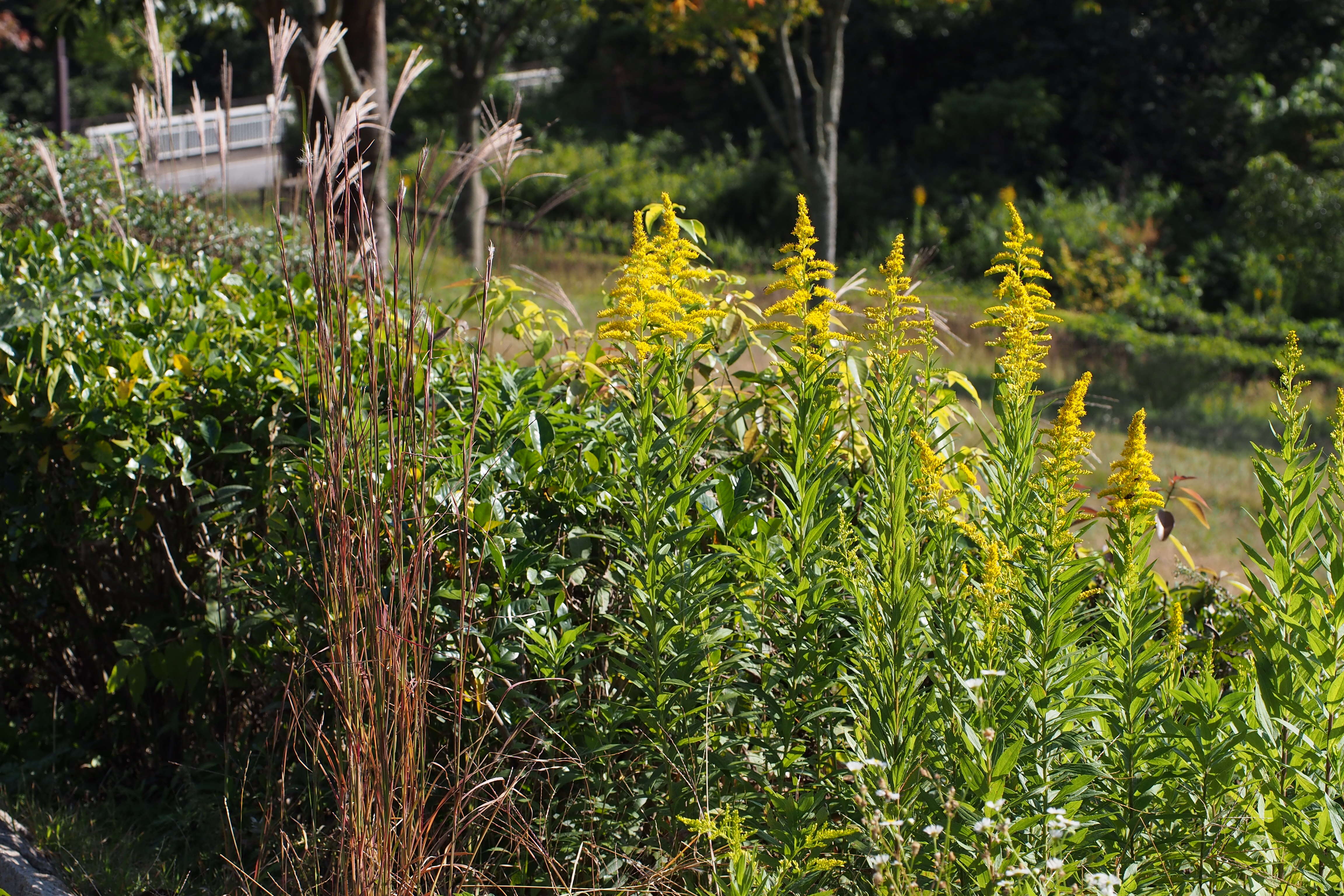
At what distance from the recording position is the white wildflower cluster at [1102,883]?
1.59 meters

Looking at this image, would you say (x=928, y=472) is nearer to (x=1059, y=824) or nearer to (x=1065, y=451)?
(x=1065, y=451)

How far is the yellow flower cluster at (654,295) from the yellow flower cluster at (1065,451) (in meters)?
0.73

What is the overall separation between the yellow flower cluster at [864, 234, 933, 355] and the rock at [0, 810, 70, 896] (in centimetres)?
222

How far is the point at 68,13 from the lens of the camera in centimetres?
717

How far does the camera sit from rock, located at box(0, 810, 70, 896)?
2.52 m

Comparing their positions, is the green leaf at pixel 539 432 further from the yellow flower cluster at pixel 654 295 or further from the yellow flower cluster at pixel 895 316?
the yellow flower cluster at pixel 895 316

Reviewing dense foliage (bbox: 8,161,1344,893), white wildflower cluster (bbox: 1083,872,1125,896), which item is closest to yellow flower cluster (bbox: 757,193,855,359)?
dense foliage (bbox: 8,161,1344,893)

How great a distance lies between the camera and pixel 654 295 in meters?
2.22

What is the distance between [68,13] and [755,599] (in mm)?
7175

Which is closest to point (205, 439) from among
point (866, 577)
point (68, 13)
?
point (866, 577)

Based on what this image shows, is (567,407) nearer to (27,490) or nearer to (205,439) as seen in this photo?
(205,439)

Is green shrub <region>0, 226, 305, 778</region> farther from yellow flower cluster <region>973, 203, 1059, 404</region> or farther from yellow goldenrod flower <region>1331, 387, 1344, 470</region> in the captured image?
yellow goldenrod flower <region>1331, 387, 1344, 470</region>

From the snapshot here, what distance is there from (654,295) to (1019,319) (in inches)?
28.0

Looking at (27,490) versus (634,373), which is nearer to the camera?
(634,373)
